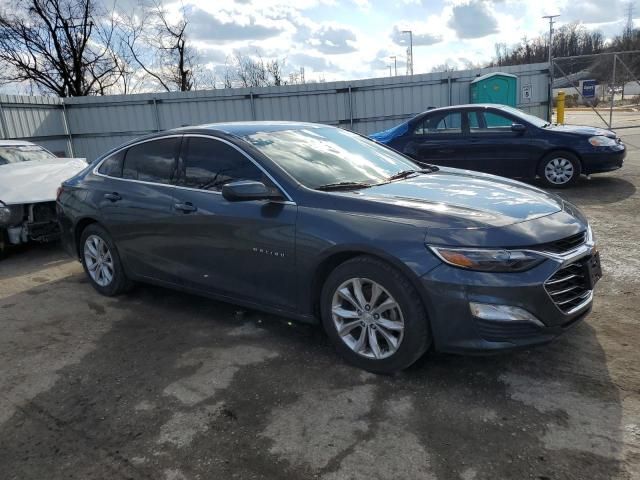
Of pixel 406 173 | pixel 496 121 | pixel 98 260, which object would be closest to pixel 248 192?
pixel 406 173

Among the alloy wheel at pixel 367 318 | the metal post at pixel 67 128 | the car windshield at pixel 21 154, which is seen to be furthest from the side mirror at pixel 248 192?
the metal post at pixel 67 128

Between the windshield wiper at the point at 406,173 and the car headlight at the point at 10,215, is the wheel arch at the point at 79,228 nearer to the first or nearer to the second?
the car headlight at the point at 10,215

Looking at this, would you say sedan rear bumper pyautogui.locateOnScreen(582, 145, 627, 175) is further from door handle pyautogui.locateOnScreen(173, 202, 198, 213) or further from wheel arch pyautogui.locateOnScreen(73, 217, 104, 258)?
wheel arch pyautogui.locateOnScreen(73, 217, 104, 258)

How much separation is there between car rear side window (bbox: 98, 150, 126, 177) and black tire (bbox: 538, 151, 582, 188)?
6.78 m

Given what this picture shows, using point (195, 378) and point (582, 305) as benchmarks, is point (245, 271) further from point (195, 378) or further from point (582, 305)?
point (582, 305)

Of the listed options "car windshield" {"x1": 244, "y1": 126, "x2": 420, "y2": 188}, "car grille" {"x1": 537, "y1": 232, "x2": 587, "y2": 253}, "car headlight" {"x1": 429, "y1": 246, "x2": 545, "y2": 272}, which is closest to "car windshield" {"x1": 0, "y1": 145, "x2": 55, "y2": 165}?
"car windshield" {"x1": 244, "y1": 126, "x2": 420, "y2": 188}

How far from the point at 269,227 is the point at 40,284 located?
354 centimetres

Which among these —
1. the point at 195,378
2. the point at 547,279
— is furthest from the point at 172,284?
the point at 547,279

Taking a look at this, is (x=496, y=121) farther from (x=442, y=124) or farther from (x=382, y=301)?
(x=382, y=301)

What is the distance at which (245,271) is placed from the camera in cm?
386

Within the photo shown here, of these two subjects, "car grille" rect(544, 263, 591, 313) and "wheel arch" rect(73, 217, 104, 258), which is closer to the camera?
"car grille" rect(544, 263, 591, 313)

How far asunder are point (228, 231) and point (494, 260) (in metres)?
1.92

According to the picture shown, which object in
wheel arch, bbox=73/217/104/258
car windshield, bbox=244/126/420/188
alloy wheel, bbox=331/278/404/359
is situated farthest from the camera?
wheel arch, bbox=73/217/104/258

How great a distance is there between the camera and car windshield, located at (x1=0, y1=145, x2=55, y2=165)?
7824 millimetres
